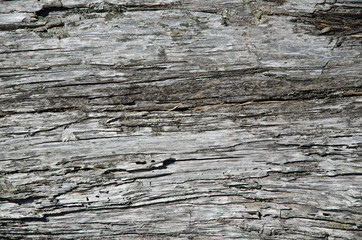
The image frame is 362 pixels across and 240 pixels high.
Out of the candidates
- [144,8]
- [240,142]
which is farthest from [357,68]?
[144,8]

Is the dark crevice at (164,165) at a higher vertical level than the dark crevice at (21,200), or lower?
higher

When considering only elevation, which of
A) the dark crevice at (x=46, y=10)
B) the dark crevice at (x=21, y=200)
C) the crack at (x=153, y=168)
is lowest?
the dark crevice at (x=21, y=200)

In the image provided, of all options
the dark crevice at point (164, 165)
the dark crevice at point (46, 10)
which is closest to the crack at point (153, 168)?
the dark crevice at point (164, 165)

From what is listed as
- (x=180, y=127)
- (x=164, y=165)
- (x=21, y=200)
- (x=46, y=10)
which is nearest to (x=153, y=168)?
(x=164, y=165)

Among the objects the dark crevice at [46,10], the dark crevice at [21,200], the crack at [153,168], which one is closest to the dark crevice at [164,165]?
the crack at [153,168]

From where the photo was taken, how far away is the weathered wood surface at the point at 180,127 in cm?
210

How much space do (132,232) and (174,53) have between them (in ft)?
4.84

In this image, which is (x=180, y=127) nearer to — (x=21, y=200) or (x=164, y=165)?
(x=164, y=165)

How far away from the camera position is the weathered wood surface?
2.10 meters

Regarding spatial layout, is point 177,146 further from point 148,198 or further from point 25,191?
point 25,191

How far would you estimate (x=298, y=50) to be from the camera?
216 cm

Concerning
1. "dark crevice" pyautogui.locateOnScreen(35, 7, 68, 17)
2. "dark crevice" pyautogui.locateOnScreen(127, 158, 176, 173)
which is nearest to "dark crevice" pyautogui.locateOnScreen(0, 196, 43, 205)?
"dark crevice" pyautogui.locateOnScreen(127, 158, 176, 173)

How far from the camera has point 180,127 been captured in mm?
2139

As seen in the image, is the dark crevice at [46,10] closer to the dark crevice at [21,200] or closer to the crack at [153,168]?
the crack at [153,168]
